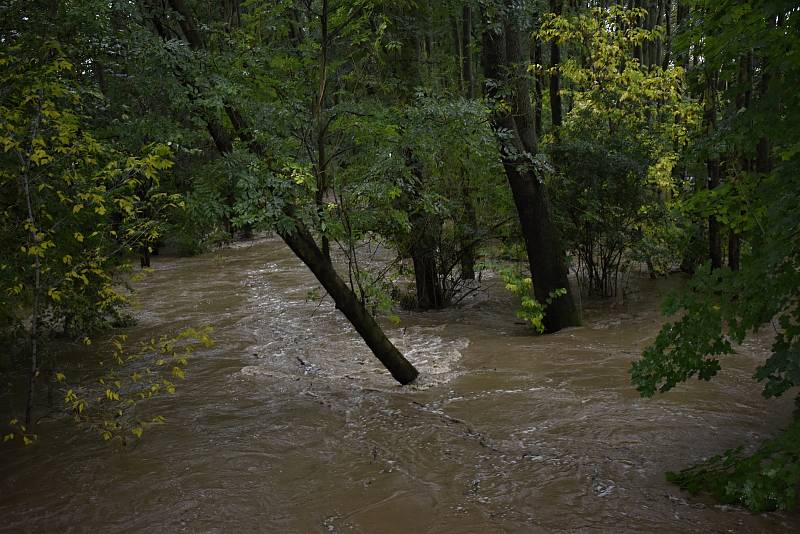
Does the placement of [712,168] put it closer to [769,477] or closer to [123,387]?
[769,477]

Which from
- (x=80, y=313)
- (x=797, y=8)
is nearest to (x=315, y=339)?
(x=80, y=313)

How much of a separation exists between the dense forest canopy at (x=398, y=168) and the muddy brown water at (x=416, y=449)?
0.55m

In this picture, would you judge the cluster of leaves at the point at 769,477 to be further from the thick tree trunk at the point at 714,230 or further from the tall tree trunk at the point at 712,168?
the thick tree trunk at the point at 714,230

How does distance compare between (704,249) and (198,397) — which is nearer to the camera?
(198,397)

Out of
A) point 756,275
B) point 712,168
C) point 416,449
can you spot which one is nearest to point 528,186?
point 712,168

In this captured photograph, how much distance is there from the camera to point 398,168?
22.9 feet

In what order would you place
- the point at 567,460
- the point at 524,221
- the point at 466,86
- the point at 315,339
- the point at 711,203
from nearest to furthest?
the point at 711,203, the point at 567,460, the point at 524,221, the point at 315,339, the point at 466,86

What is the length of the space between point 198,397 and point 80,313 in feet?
7.19

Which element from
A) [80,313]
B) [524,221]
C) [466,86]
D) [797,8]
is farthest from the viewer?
[466,86]

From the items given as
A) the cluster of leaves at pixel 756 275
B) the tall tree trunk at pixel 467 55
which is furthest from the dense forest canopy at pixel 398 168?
the tall tree trunk at pixel 467 55

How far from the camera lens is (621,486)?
15.8 ft

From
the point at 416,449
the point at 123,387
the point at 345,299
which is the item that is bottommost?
the point at 416,449

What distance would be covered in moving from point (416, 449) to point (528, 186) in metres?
5.28

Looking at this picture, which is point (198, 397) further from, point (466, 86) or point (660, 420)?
point (466, 86)
